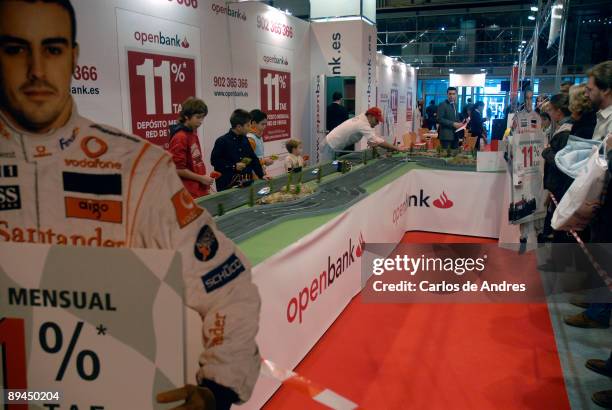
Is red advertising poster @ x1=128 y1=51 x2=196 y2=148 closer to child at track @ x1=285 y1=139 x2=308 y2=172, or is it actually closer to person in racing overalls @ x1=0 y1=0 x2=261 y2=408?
child at track @ x1=285 y1=139 x2=308 y2=172

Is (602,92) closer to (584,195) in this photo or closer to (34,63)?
(584,195)

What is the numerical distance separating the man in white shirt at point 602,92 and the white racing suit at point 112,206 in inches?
97.9

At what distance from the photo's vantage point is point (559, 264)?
14.1ft

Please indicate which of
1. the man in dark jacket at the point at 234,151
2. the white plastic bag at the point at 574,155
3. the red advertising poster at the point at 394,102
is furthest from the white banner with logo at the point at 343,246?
the red advertising poster at the point at 394,102

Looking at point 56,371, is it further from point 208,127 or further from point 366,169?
point 208,127

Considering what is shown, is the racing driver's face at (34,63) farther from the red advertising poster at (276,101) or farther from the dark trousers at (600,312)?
the red advertising poster at (276,101)

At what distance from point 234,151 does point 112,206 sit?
2.86m

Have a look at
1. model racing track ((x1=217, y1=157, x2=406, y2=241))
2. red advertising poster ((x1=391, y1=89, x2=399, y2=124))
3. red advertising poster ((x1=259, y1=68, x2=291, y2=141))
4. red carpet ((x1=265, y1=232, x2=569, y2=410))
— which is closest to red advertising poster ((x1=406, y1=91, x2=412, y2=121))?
red advertising poster ((x1=391, y1=89, x2=399, y2=124))

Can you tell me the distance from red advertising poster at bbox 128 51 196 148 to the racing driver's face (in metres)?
3.72

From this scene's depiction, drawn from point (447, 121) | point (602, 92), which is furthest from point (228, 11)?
point (602, 92)

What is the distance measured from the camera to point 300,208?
3.01 metres

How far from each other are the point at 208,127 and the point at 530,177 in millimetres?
3538

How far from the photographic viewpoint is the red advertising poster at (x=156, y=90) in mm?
A: 4551

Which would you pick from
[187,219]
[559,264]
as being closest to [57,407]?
[187,219]
